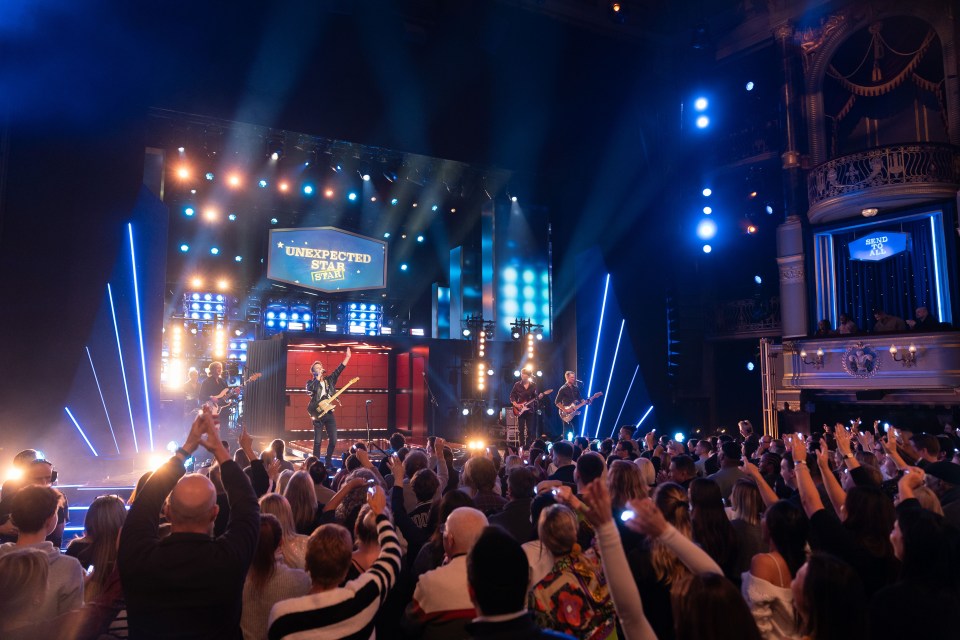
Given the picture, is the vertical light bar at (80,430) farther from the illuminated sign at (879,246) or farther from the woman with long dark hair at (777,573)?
the illuminated sign at (879,246)

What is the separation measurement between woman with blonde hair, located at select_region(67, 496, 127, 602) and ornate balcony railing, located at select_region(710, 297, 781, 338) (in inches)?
589

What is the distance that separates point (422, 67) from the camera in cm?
1190

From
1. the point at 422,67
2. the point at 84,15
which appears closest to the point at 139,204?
the point at 84,15

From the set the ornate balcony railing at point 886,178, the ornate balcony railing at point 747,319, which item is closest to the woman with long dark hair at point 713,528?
the ornate balcony railing at point 886,178

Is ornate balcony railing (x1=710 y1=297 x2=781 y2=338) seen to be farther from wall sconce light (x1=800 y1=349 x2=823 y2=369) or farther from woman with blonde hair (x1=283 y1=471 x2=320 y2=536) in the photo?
woman with blonde hair (x1=283 y1=471 x2=320 y2=536)

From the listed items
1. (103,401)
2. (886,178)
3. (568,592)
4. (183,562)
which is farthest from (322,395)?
(886,178)

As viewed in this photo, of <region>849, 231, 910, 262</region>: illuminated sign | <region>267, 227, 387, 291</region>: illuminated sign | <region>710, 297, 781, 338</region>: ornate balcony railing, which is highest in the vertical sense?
<region>267, 227, 387, 291</region>: illuminated sign

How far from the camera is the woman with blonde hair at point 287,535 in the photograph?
2898 mm

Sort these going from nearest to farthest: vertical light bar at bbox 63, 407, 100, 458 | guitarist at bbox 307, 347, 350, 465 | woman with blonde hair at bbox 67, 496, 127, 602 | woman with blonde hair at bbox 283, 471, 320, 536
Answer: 1. woman with blonde hair at bbox 67, 496, 127, 602
2. woman with blonde hair at bbox 283, 471, 320, 536
3. vertical light bar at bbox 63, 407, 100, 458
4. guitarist at bbox 307, 347, 350, 465

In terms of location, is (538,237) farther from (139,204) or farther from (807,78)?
(139,204)

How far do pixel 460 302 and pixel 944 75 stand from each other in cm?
1324

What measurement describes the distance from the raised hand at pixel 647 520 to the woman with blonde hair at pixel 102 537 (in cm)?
235

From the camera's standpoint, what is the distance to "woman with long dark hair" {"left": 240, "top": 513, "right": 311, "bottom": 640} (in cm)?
246

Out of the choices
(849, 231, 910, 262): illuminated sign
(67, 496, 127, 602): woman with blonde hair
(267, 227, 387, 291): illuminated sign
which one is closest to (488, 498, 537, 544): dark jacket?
(67, 496, 127, 602): woman with blonde hair
